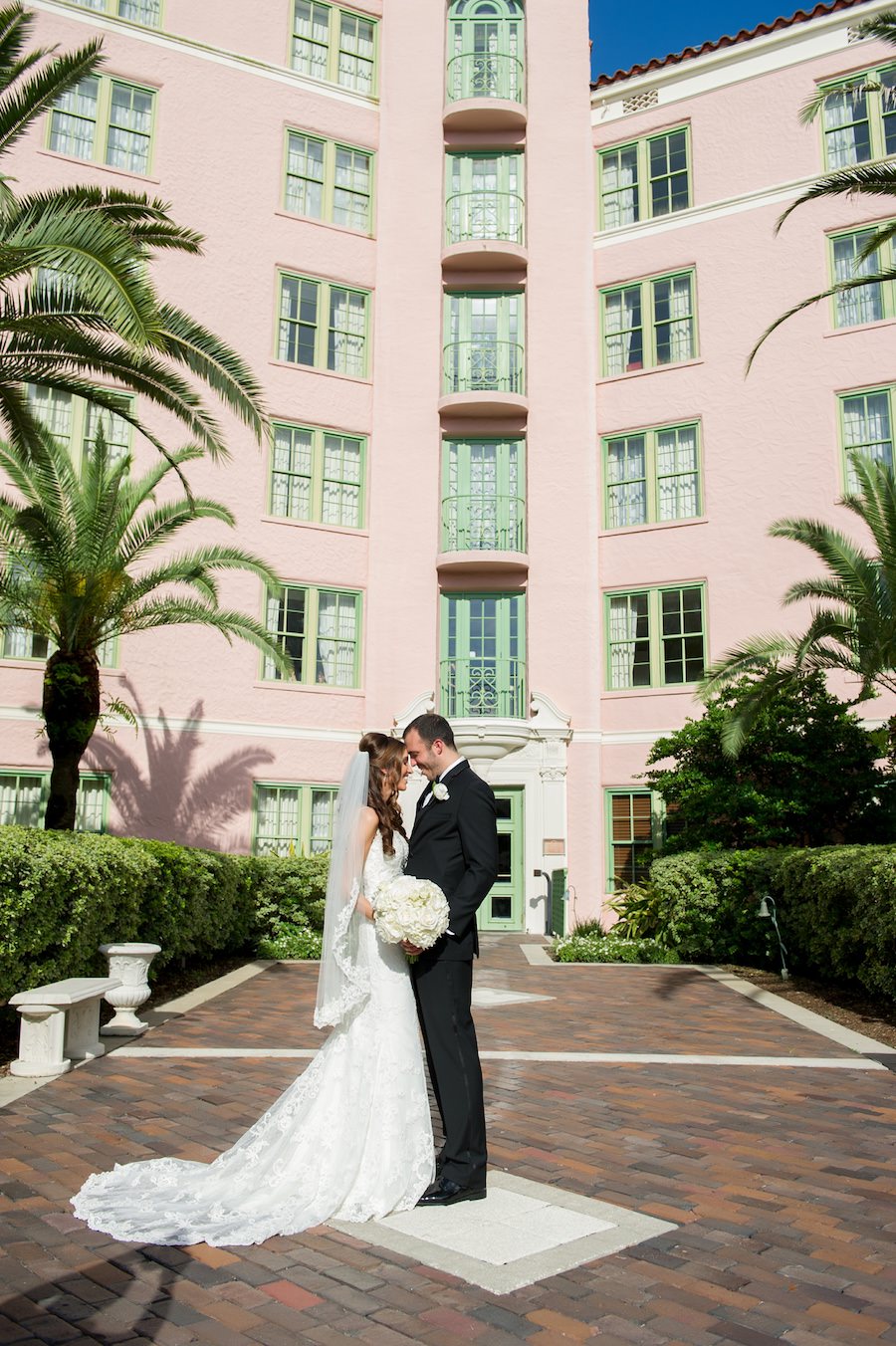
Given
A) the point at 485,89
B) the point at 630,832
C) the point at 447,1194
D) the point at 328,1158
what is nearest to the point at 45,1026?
the point at 328,1158

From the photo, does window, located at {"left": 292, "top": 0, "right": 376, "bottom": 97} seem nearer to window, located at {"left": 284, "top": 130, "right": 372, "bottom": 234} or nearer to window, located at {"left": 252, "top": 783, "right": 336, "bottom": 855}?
window, located at {"left": 284, "top": 130, "right": 372, "bottom": 234}

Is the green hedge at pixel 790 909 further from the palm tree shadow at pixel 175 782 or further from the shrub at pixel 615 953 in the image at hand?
the palm tree shadow at pixel 175 782

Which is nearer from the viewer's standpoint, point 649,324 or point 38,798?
point 38,798

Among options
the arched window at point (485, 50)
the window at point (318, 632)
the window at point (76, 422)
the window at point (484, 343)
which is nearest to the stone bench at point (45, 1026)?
the window at point (318, 632)

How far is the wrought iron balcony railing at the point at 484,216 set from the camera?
22500 millimetres

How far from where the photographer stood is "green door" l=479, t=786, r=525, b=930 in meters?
20.1

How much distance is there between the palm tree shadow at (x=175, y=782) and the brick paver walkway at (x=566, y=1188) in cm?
994

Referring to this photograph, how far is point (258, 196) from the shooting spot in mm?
21625

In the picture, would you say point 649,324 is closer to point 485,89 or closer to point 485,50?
point 485,89

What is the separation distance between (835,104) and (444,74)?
8.05 meters

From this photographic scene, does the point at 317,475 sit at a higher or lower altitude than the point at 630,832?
higher

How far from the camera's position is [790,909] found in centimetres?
1388

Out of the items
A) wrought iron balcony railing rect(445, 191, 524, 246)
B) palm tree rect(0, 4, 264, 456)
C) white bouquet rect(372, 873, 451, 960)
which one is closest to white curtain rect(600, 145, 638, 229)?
wrought iron balcony railing rect(445, 191, 524, 246)

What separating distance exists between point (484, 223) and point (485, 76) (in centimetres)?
331
